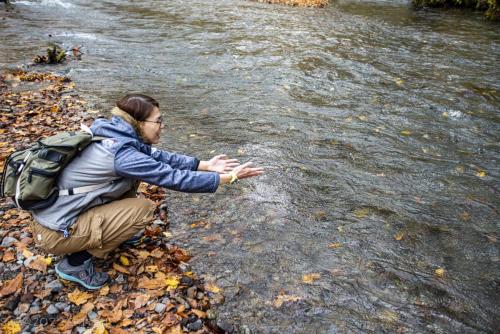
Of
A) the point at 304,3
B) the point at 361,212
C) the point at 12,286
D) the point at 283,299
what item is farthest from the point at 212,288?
the point at 304,3

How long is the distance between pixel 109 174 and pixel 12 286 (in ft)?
5.08

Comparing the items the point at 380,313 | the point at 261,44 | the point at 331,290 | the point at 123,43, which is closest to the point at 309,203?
the point at 331,290

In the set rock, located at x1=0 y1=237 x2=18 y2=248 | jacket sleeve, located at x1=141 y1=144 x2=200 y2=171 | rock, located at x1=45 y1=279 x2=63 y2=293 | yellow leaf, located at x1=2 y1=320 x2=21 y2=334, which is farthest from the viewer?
rock, located at x1=0 y1=237 x2=18 y2=248

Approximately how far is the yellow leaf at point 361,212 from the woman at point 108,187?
6.82ft

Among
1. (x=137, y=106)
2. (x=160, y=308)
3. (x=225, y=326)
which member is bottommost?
(x=225, y=326)

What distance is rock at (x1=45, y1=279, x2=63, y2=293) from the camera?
12.6 feet

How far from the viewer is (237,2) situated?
2295cm

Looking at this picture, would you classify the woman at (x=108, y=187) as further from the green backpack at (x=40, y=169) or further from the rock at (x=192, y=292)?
the rock at (x=192, y=292)

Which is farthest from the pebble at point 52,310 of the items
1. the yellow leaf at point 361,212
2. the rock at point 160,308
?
the yellow leaf at point 361,212

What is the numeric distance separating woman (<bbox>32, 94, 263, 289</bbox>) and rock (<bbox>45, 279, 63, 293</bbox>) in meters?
0.11

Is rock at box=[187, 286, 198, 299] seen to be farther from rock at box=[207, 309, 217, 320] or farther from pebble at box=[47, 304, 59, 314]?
pebble at box=[47, 304, 59, 314]

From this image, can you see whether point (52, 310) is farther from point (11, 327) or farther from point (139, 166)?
point (139, 166)

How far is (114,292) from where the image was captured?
3.90 meters

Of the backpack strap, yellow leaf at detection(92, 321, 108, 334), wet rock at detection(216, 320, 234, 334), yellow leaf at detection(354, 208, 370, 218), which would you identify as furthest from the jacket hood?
yellow leaf at detection(354, 208, 370, 218)
